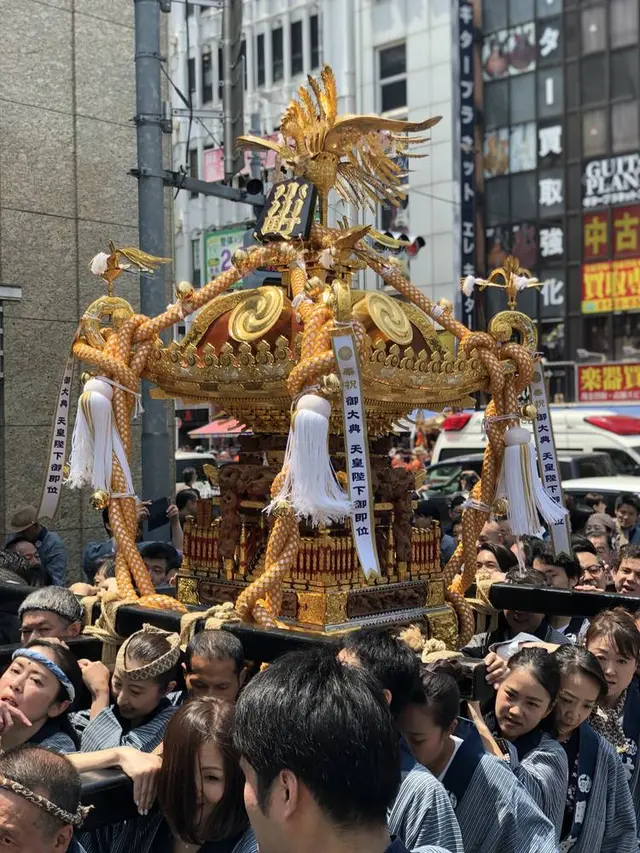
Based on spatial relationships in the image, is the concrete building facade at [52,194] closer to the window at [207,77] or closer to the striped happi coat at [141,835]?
the striped happi coat at [141,835]

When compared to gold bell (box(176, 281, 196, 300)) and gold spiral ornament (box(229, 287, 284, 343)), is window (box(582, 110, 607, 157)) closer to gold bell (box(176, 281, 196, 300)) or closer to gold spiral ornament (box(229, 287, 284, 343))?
gold spiral ornament (box(229, 287, 284, 343))

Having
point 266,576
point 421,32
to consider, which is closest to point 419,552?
point 266,576

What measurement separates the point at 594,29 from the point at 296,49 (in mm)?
8552

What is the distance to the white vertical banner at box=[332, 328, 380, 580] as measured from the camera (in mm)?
4152

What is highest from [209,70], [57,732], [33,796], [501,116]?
[209,70]

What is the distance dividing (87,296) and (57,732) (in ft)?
19.0

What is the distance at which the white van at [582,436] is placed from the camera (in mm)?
15383

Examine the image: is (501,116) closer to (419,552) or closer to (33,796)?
(419,552)

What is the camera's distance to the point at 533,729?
308cm

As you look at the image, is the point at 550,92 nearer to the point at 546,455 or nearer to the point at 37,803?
the point at 546,455

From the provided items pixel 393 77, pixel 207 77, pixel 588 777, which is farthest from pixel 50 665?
pixel 393 77

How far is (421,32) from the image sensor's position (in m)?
26.2

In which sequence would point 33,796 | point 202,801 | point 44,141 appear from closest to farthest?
point 33,796
point 202,801
point 44,141

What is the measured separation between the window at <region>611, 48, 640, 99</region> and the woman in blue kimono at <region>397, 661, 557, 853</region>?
2331 cm
